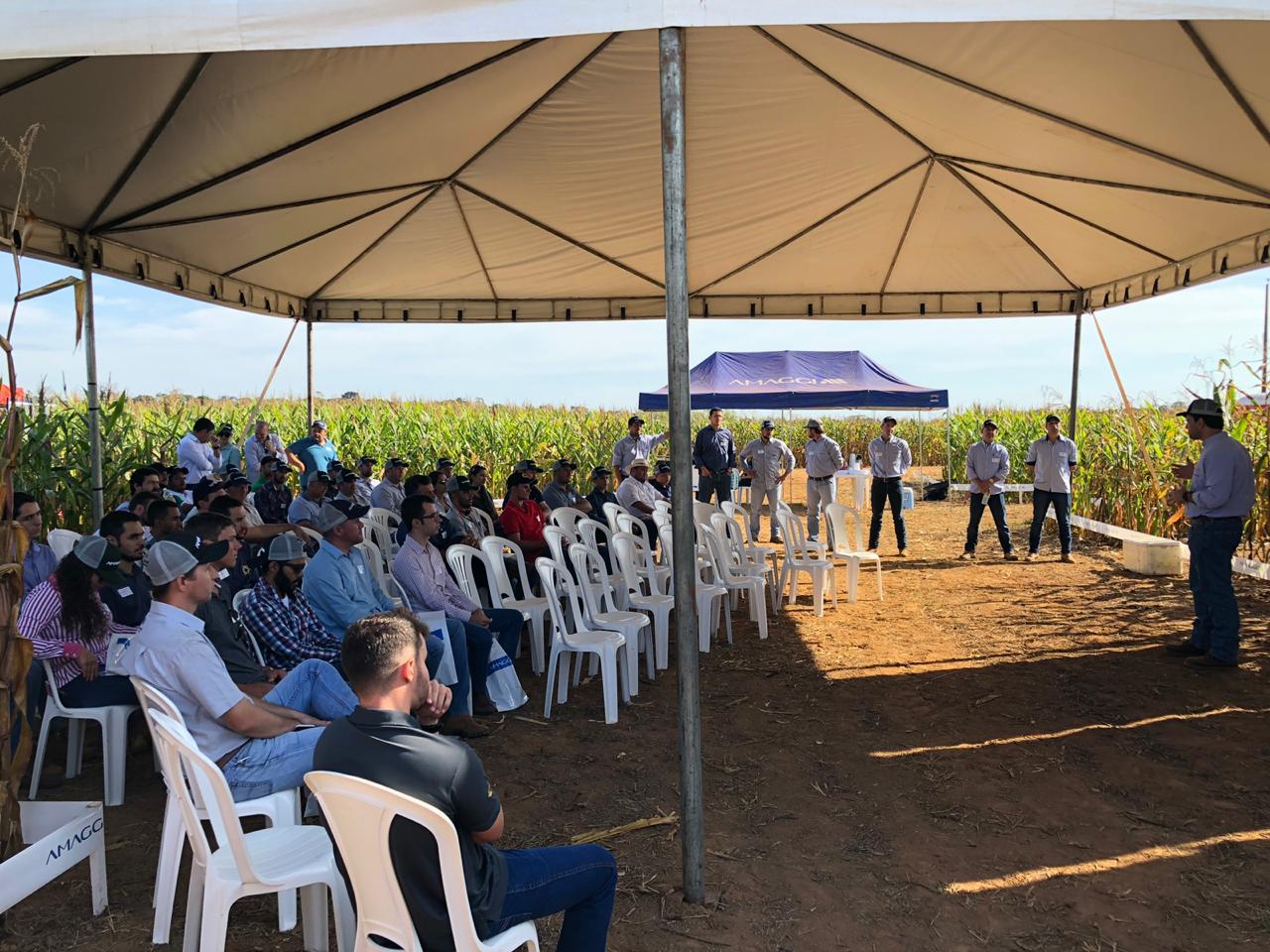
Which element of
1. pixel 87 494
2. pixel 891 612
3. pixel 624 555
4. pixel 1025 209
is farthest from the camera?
pixel 87 494

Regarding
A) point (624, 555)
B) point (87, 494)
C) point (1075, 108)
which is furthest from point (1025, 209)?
point (87, 494)

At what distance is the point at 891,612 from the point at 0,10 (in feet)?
24.7

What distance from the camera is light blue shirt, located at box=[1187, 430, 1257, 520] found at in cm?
616

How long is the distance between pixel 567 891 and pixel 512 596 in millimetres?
4008

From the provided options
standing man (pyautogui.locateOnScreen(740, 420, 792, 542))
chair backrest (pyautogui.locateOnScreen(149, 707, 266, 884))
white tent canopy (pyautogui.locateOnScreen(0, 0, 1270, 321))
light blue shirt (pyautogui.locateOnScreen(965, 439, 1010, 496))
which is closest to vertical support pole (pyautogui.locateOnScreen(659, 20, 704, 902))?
white tent canopy (pyautogui.locateOnScreen(0, 0, 1270, 321))

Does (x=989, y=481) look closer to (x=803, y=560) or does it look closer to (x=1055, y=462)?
(x=1055, y=462)

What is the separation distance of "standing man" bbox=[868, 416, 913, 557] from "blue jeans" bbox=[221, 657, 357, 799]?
8.45 meters

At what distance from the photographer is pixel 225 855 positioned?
8.67ft

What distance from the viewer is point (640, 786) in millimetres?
4402

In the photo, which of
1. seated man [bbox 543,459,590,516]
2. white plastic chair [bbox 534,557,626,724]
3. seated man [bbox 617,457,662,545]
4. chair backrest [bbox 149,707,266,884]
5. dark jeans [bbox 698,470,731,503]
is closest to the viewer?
chair backrest [bbox 149,707,266,884]

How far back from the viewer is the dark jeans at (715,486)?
12.2m

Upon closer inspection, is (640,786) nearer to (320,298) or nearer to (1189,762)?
(1189,762)

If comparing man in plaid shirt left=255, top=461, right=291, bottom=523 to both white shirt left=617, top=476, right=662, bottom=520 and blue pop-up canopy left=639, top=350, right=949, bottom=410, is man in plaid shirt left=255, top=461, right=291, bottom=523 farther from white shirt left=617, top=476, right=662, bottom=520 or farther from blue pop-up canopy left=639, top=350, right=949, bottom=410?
blue pop-up canopy left=639, top=350, right=949, bottom=410

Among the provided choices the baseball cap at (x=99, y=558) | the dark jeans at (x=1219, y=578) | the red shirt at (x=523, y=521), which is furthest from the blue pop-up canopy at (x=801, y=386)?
the baseball cap at (x=99, y=558)
